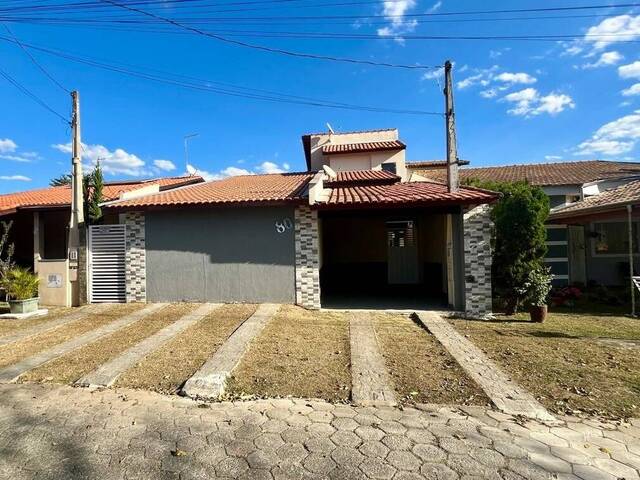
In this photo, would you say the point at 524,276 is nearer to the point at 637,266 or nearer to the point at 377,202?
the point at 377,202

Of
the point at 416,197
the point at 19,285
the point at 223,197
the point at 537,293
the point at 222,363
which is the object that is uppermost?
the point at 223,197

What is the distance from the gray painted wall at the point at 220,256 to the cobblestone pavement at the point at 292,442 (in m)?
5.24

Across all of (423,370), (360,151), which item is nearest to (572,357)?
(423,370)

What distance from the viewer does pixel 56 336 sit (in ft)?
22.8

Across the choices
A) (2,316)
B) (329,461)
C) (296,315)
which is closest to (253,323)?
(296,315)

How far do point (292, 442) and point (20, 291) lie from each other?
28.0ft

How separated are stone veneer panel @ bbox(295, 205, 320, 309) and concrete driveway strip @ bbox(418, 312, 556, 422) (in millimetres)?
3009

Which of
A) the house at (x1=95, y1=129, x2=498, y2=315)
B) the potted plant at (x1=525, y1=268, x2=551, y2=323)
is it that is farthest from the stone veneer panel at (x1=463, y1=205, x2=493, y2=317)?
the potted plant at (x1=525, y1=268, x2=551, y2=323)

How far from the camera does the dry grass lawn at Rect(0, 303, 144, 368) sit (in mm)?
5879

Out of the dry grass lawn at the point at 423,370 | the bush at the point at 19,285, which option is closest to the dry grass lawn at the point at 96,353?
the bush at the point at 19,285

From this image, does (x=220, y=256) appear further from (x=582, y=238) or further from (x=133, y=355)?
(x=582, y=238)

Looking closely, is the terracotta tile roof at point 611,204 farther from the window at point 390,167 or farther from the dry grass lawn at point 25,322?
the dry grass lawn at point 25,322

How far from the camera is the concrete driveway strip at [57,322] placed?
6813mm

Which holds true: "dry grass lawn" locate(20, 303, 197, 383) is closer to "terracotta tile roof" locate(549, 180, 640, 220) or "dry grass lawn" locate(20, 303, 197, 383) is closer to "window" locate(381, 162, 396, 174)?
"terracotta tile roof" locate(549, 180, 640, 220)
